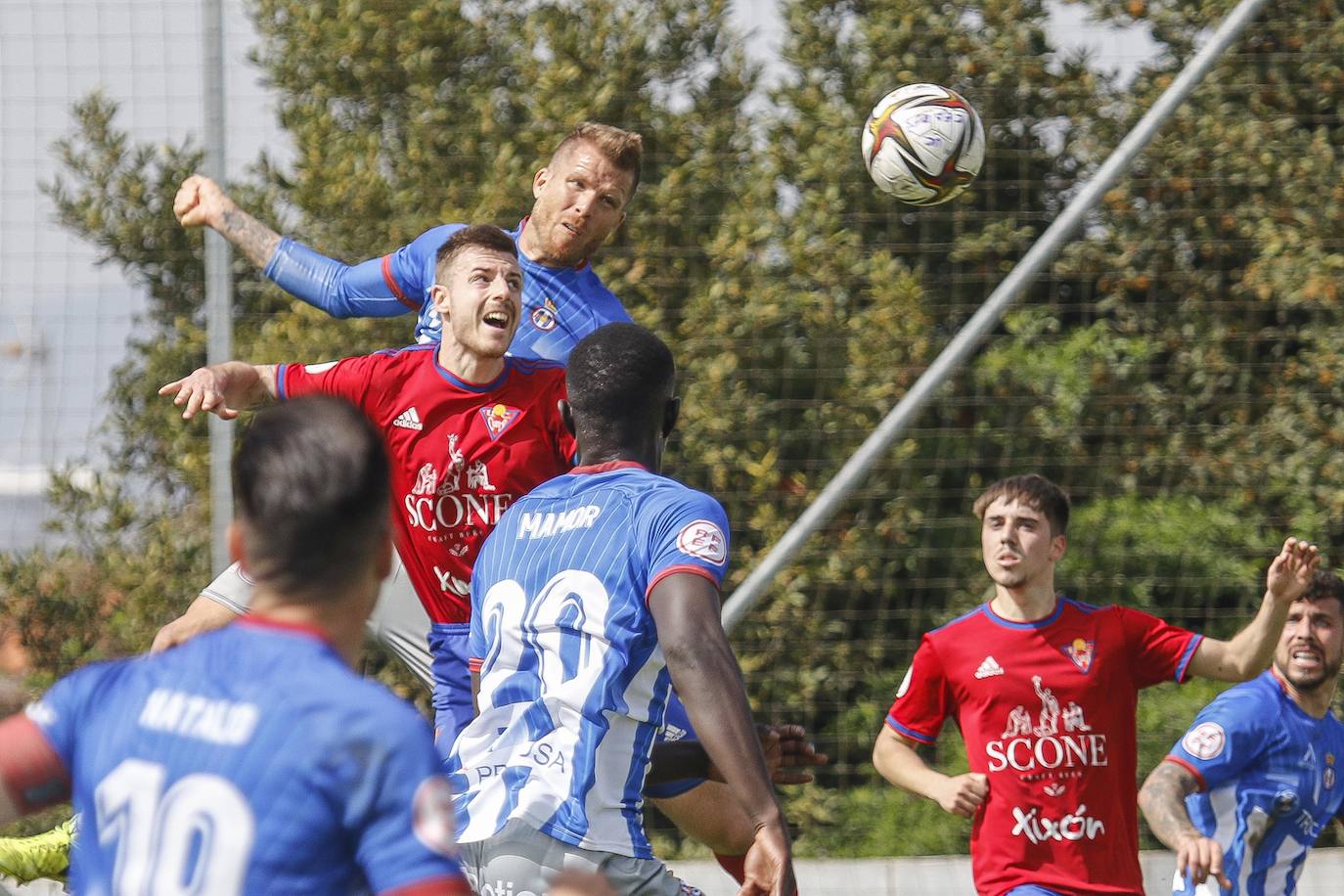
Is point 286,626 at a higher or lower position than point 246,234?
lower

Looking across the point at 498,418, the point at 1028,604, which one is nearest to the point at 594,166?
the point at 498,418

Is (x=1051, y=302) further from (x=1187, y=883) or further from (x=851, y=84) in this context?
(x=1187, y=883)

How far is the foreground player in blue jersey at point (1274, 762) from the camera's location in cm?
575

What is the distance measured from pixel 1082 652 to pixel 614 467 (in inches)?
101

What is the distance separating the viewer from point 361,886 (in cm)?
188

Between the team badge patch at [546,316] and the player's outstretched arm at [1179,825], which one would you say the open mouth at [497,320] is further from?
the player's outstretched arm at [1179,825]

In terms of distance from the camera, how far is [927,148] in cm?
599

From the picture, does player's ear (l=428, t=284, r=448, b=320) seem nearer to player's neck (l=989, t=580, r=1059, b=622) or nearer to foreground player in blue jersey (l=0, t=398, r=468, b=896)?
player's neck (l=989, t=580, r=1059, b=622)


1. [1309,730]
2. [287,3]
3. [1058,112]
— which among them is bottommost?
[1309,730]

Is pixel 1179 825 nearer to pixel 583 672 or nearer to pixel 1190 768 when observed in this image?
pixel 1190 768

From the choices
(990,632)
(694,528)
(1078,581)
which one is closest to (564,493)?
(694,528)

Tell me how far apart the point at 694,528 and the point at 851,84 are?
592 cm

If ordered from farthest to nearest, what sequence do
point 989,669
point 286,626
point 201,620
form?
point 989,669
point 201,620
point 286,626

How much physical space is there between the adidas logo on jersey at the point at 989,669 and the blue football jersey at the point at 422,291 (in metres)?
1.72
